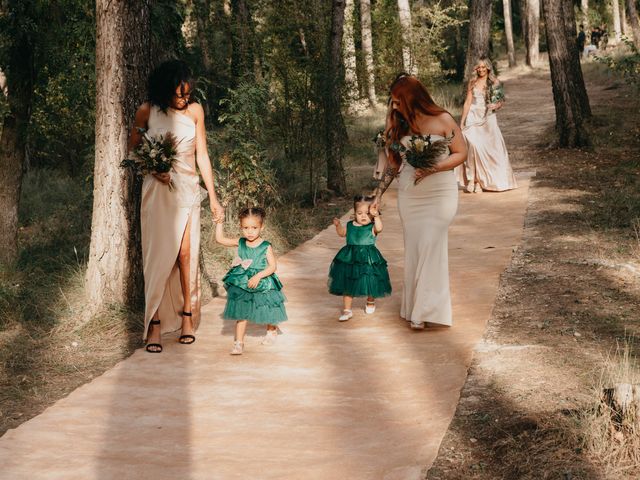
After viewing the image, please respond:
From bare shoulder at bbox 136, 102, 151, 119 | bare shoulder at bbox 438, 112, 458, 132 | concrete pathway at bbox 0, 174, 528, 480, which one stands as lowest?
concrete pathway at bbox 0, 174, 528, 480

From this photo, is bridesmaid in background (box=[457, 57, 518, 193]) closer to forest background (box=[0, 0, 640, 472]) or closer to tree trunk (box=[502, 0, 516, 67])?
forest background (box=[0, 0, 640, 472])

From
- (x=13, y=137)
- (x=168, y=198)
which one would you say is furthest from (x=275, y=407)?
(x=13, y=137)

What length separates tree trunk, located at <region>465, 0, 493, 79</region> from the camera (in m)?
19.8

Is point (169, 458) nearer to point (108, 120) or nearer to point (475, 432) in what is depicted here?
point (475, 432)

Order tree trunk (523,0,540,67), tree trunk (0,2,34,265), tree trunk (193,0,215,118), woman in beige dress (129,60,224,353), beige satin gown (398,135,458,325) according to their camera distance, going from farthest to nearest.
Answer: tree trunk (523,0,540,67)
tree trunk (193,0,215,118)
tree trunk (0,2,34,265)
beige satin gown (398,135,458,325)
woman in beige dress (129,60,224,353)

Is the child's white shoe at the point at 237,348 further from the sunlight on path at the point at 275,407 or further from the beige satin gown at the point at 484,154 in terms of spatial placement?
the beige satin gown at the point at 484,154

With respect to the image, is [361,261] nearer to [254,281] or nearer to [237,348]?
[254,281]

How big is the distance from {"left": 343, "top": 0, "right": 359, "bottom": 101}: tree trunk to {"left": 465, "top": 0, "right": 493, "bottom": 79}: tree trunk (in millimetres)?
2836

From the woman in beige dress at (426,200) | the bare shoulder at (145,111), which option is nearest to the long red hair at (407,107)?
the woman in beige dress at (426,200)

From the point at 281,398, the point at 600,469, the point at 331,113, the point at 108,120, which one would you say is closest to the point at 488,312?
the point at 281,398

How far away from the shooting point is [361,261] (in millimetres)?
7250

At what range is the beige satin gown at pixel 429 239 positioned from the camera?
7.00 m

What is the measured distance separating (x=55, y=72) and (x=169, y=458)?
8.95 meters

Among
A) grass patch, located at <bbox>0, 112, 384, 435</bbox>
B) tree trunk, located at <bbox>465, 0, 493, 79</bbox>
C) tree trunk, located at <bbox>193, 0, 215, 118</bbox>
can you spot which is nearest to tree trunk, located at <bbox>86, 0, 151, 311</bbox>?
grass patch, located at <bbox>0, 112, 384, 435</bbox>
